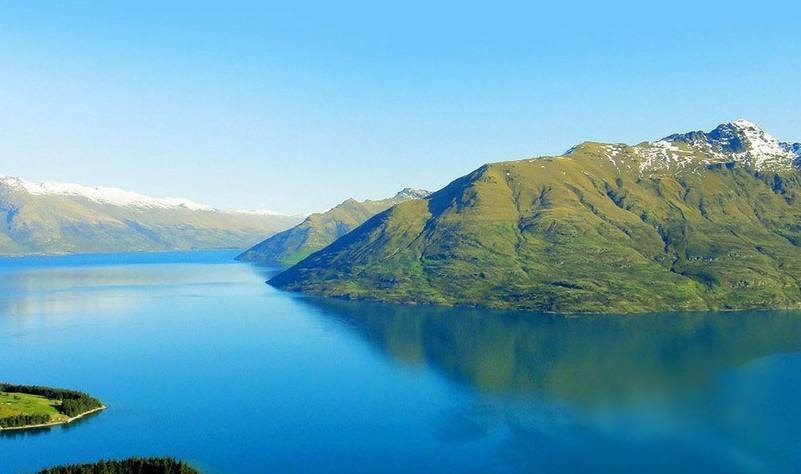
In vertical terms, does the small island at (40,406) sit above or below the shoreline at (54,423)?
above

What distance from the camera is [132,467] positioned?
5502 inches

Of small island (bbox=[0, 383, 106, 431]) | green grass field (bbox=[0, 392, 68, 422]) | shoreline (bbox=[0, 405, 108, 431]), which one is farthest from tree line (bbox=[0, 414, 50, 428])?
green grass field (bbox=[0, 392, 68, 422])

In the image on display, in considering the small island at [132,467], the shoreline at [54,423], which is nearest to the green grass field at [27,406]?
the shoreline at [54,423]

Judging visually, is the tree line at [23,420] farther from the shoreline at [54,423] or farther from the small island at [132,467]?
the small island at [132,467]

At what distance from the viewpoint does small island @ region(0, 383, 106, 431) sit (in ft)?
543

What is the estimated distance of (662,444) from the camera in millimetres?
156125

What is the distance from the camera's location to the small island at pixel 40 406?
16550 centimetres

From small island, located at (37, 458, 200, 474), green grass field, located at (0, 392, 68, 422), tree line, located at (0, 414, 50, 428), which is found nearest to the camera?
small island, located at (37, 458, 200, 474)

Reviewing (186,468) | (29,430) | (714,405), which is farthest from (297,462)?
(714,405)

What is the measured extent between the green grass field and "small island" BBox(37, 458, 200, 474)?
130 feet

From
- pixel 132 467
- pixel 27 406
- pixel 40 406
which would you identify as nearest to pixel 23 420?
pixel 27 406

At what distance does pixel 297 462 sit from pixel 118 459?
3847 cm

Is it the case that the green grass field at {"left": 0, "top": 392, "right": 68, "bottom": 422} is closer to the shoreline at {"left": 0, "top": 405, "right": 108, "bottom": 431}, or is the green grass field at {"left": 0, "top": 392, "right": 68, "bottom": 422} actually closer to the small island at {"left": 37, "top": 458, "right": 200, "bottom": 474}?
the shoreline at {"left": 0, "top": 405, "right": 108, "bottom": 431}

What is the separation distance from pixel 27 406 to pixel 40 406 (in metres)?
3.01
